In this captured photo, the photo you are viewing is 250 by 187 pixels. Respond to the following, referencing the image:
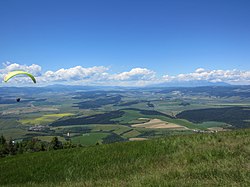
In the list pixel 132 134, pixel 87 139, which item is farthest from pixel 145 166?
pixel 132 134

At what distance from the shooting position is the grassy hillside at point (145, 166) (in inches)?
330

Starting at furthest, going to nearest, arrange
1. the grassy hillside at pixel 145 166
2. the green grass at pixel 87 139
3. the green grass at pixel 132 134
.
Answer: the green grass at pixel 132 134
the green grass at pixel 87 139
the grassy hillside at pixel 145 166

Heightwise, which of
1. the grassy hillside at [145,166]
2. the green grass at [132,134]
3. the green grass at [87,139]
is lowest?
the green grass at [132,134]

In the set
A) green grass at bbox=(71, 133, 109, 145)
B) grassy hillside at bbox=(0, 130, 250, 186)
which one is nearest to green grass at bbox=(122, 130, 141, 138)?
green grass at bbox=(71, 133, 109, 145)

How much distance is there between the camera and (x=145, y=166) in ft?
40.9

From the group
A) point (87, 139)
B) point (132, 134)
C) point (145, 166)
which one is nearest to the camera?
point (145, 166)

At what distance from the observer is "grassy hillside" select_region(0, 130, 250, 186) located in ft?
27.5

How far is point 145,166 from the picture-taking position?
12.5 metres

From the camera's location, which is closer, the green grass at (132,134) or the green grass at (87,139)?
the green grass at (87,139)

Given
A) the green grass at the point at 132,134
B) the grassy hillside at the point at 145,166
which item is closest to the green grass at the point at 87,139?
the green grass at the point at 132,134

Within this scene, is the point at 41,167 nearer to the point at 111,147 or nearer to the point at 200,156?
the point at 111,147

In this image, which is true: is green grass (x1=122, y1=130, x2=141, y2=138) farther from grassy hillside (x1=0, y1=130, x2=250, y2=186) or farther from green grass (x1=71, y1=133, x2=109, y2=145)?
grassy hillside (x1=0, y1=130, x2=250, y2=186)

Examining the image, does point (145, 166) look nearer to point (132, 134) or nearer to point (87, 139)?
point (87, 139)

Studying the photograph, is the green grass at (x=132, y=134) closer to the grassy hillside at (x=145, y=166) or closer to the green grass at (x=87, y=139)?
the green grass at (x=87, y=139)
